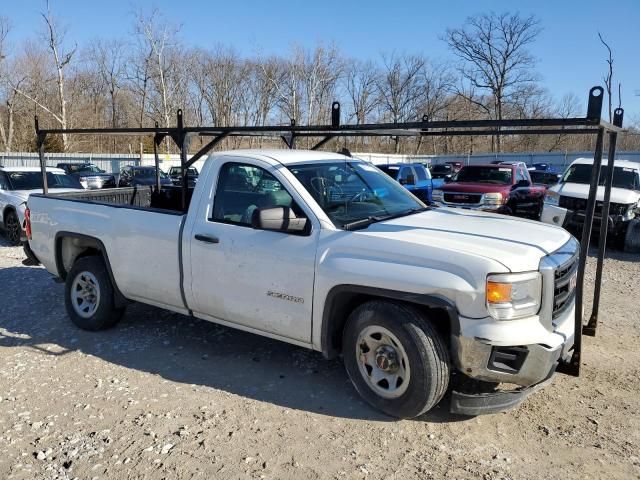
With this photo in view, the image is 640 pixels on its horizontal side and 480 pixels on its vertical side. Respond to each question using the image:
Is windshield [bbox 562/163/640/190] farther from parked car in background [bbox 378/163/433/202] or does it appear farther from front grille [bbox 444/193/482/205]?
parked car in background [bbox 378/163/433/202]

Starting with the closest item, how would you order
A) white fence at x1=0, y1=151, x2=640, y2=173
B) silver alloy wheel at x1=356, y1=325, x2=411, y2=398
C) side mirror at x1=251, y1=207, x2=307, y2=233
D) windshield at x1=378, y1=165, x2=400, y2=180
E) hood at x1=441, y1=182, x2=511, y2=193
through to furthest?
silver alloy wheel at x1=356, y1=325, x2=411, y2=398 < side mirror at x1=251, y1=207, x2=307, y2=233 < hood at x1=441, y1=182, x2=511, y2=193 < windshield at x1=378, y1=165, x2=400, y2=180 < white fence at x1=0, y1=151, x2=640, y2=173

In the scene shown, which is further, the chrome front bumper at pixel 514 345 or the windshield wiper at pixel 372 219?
the windshield wiper at pixel 372 219

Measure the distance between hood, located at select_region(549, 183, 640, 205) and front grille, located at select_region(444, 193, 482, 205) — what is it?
1706 mm

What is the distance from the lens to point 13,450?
3.29 meters

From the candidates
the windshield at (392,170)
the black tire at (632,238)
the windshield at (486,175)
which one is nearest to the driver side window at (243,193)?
the black tire at (632,238)

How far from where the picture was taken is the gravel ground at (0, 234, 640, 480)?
3.10 m

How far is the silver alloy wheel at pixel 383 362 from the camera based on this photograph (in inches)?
136

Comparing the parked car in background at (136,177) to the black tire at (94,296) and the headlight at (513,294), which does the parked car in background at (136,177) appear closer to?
the black tire at (94,296)

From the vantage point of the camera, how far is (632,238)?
10141mm

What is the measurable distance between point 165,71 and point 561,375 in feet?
171

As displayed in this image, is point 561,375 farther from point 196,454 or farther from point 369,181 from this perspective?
point 196,454

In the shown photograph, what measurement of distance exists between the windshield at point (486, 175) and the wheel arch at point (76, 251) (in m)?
10.5

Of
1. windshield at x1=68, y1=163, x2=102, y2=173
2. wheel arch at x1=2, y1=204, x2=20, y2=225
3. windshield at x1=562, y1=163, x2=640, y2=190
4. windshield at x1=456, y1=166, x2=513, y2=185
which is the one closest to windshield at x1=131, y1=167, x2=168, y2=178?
windshield at x1=68, y1=163, x2=102, y2=173

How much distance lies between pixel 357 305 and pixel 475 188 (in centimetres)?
962
